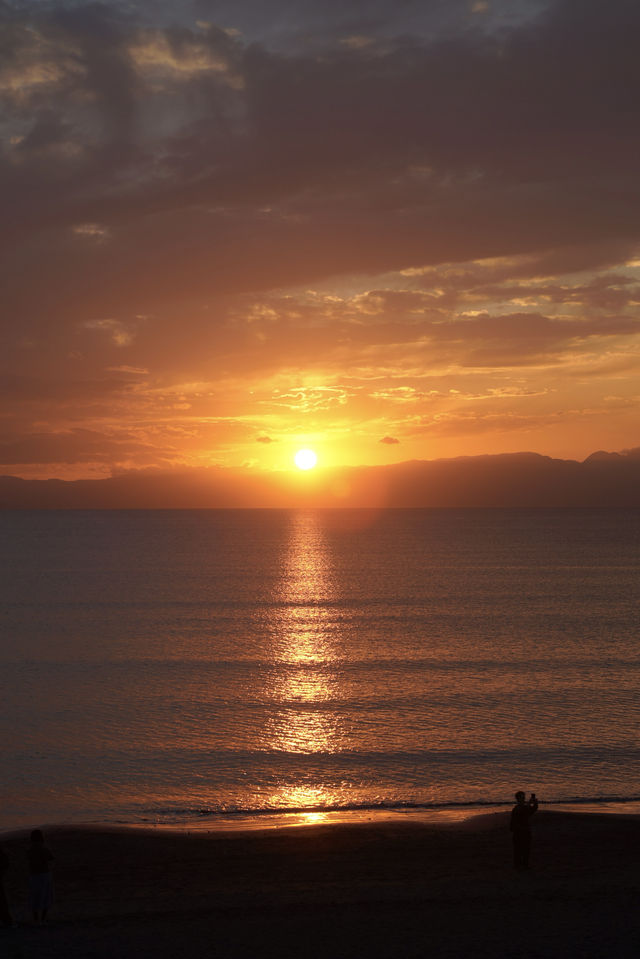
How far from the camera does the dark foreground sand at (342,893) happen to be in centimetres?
1524

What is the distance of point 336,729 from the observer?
3725 cm

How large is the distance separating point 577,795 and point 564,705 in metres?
12.7

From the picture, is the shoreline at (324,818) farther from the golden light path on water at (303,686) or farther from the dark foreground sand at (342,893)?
the golden light path on water at (303,686)

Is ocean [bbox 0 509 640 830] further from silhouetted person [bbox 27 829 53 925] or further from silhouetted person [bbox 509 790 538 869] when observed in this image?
silhouetted person [bbox 27 829 53 925]

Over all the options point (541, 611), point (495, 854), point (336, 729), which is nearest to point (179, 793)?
point (336, 729)

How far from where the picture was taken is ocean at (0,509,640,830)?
29.4 metres

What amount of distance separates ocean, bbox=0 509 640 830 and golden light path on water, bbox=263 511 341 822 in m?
0.17

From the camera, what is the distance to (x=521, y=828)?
67.0 ft

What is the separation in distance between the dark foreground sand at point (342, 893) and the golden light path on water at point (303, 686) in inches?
172

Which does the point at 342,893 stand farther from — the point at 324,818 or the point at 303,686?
the point at 303,686

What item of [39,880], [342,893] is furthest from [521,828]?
[39,880]

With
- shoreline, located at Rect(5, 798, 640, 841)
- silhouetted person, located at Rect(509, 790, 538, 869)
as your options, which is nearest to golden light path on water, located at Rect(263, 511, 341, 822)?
shoreline, located at Rect(5, 798, 640, 841)

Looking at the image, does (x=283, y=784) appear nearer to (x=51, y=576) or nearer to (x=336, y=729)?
(x=336, y=729)

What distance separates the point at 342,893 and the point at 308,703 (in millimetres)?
24199
